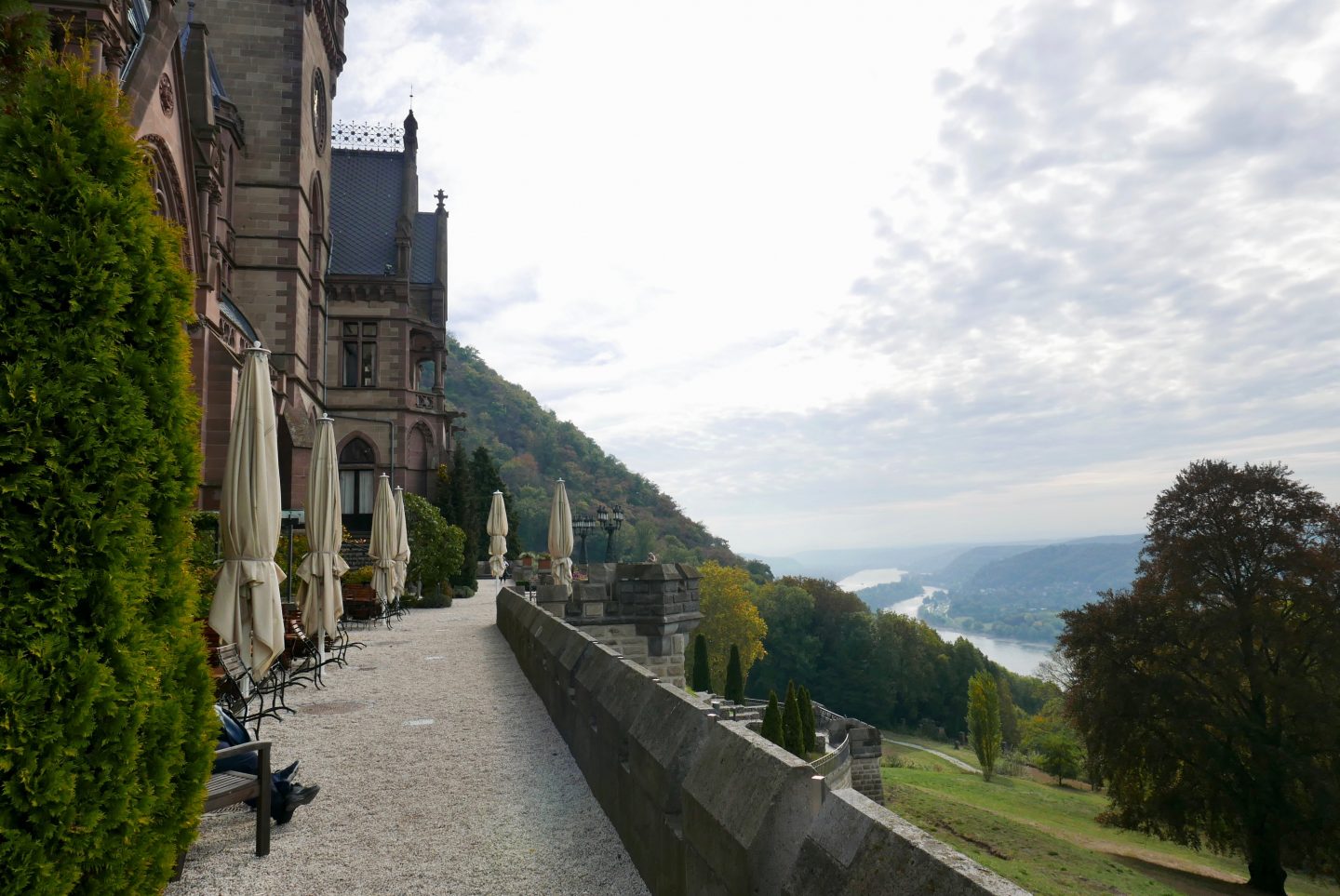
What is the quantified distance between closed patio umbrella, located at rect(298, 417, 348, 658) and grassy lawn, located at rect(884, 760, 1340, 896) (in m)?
15.0

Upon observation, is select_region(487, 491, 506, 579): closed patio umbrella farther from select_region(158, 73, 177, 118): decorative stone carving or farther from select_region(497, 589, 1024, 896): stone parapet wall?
select_region(497, 589, 1024, 896): stone parapet wall

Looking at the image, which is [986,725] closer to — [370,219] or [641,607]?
[641,607]

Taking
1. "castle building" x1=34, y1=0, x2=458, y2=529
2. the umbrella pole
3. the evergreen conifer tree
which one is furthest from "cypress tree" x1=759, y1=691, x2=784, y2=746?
the evergreen conifer tree

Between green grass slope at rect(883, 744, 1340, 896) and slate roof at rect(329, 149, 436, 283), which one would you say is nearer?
green grass slope at rect(883, 744, 1340, 896)

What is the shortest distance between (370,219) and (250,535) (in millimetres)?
39127

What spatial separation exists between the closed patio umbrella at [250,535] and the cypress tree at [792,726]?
16.7 m

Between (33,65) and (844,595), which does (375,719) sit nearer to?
(33,65)

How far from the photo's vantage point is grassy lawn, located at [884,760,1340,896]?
24.3 metres

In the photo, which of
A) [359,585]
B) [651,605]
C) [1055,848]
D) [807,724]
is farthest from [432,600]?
[1055,848]

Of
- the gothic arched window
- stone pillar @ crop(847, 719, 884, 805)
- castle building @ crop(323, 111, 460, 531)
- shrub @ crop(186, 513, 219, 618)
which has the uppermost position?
castle building @ crop(323, 111, 460, 531)

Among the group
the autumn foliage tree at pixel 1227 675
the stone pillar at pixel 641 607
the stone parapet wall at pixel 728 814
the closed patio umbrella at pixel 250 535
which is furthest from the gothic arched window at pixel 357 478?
the stone parapet wall at pixel 728 814

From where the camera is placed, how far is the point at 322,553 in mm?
11875

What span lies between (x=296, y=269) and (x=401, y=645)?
64.4 ft

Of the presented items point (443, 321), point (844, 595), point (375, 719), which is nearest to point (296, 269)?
point (443, 321)
